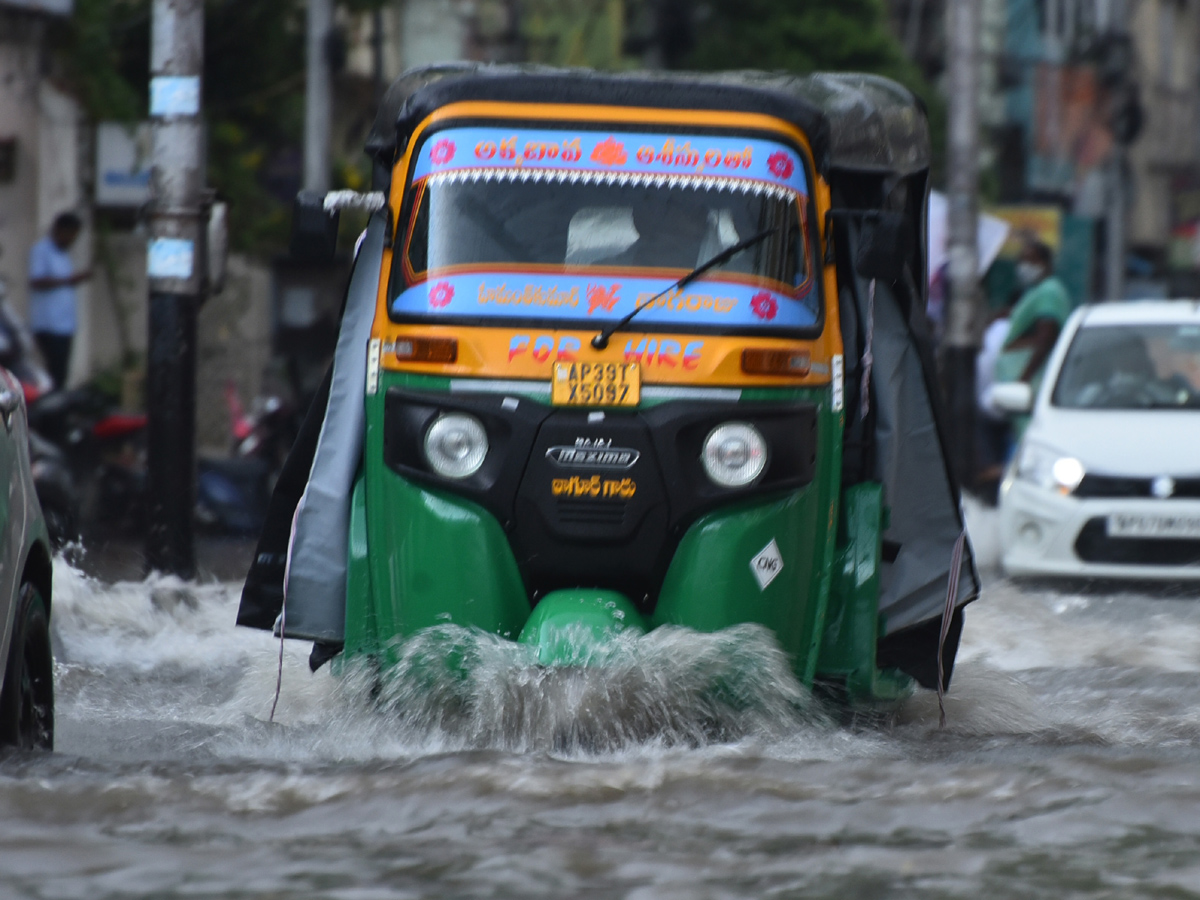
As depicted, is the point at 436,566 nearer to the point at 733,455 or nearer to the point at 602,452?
the point at 602,452

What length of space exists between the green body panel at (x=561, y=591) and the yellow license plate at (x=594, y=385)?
59 millimetres

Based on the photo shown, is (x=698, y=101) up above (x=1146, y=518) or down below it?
above

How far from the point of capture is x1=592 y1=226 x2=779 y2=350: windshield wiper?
5988mm

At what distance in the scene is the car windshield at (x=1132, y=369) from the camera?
11.7 meters

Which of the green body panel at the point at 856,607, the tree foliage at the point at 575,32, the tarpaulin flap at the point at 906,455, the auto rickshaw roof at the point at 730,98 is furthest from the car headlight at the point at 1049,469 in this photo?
the tree foliage at the point at 575,32

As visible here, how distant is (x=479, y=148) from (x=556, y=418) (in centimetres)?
86

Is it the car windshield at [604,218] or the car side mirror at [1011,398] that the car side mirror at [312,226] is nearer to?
the car windshield at [604,218]

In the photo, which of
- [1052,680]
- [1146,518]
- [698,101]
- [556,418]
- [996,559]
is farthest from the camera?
[996,559]

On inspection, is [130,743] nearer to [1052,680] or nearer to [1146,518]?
[1052,680]

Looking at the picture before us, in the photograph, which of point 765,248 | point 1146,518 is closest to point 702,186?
point 765,248

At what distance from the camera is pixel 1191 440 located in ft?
35.9

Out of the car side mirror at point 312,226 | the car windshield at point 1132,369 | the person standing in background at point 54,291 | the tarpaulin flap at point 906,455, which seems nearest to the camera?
the car side mirror at point 312,226

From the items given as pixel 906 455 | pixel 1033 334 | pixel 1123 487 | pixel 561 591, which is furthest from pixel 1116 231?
pixel 561 591

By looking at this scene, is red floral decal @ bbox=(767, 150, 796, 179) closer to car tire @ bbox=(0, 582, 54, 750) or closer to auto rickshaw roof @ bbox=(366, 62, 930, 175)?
auto rickshaw roof @ bbox=(366, 62, 930, 175)
